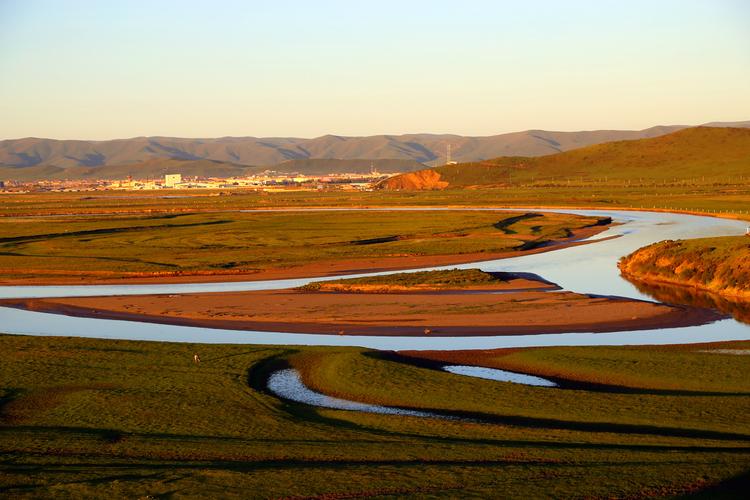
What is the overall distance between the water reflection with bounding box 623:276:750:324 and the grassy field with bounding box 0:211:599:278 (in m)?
21.9

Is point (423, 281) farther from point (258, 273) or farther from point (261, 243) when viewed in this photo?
point (261, 243)

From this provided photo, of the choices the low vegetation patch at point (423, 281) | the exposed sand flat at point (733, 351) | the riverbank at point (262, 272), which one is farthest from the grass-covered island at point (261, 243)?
the exposed sand flat at point (733, 351)

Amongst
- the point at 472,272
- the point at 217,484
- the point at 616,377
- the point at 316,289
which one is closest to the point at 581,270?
the point at 472,272

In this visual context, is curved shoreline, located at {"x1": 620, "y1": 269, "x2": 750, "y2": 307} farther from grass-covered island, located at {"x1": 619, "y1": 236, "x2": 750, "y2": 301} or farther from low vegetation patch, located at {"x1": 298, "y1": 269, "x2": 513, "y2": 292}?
low vegetation patch, located at {"x1": 298, "y1": 269, "x2": 513, "y2": 292}

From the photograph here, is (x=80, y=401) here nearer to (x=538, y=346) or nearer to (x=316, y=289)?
(x=538, y=346)

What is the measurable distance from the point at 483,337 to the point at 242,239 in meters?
50.6

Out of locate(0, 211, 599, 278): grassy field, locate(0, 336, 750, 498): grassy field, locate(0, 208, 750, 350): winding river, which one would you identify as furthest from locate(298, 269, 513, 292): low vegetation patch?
locate(0, 336, 750, 498): grassy field

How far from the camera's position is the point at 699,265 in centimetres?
5450

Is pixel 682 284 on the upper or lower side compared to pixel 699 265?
lower

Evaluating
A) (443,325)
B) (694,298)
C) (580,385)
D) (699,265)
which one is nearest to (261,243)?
(699,265)

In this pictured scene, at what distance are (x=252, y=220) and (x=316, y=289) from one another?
60430mm

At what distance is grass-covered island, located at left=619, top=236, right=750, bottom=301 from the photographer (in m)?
50.5

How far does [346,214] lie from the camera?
123812mm

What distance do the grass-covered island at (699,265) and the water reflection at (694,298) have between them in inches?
30.1
